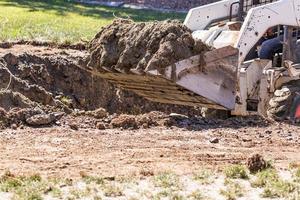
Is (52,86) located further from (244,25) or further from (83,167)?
(83,167)

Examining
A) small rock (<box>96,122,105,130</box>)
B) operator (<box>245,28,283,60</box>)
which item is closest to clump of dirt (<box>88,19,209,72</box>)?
small rock (<box>96,122,105,130</box>)

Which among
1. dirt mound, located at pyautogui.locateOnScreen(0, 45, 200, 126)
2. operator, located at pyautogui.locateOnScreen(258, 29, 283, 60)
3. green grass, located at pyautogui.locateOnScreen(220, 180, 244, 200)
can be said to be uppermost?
operator, located at pyautogui.locateOnScreen(258, 29, 283, 60)

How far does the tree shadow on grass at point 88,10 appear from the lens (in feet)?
100

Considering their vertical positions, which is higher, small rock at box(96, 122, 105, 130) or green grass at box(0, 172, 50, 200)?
green grass at box(0, 172, 50, 200)

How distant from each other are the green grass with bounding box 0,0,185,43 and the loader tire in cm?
916

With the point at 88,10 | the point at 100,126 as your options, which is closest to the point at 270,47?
the point at 100,126

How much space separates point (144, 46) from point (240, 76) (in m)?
1.50

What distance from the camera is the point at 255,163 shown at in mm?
9750

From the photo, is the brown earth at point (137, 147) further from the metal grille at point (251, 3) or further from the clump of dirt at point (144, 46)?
the metal grille at point (251, 3)

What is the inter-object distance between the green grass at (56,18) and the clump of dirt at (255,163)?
11.8 metres

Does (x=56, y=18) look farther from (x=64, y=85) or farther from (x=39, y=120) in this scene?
(x=39, y=120)

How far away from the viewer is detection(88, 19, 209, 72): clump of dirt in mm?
12039

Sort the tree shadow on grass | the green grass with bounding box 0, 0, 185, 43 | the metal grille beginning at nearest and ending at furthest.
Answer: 1. the metal grille
2. the green grass with bounding box 0, 0, 185, 43
3. the tree shadow on grass

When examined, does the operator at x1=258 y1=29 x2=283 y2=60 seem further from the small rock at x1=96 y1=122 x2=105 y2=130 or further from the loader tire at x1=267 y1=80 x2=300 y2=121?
the small rock at x1=96 y1=122 x2=105 y2=130
